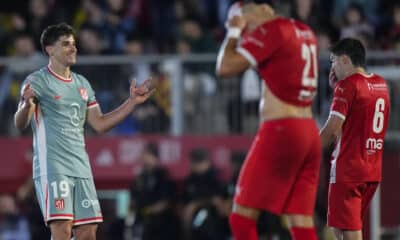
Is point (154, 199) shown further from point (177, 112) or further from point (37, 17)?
point (37, 17)

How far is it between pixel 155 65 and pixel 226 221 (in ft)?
8.02

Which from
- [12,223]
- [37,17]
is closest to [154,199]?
[12,223]

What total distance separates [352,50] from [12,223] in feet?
24.5

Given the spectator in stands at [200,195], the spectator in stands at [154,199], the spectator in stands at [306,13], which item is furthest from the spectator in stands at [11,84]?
the spectator in stands at [306,13]

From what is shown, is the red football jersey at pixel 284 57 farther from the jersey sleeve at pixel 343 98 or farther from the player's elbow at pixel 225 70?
the jersey sleeve at pixel 343 98

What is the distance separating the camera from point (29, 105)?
11562 millimetres

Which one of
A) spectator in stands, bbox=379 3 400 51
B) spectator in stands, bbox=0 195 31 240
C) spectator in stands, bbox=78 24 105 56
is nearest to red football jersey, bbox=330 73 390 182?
spectator in stands, bbox=379 3 400 51

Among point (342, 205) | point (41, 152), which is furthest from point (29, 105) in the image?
point (342, 205)

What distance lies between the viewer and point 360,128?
11.8 meters

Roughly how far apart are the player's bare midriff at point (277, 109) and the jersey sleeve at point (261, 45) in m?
0.30

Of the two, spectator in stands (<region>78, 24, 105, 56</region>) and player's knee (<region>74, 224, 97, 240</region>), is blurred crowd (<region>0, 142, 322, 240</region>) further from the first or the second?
player's knee (<region>74, 224, 97, 240</region>)

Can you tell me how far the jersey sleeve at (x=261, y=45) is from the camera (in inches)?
408

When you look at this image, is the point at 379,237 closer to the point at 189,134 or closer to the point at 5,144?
the point at 189,134

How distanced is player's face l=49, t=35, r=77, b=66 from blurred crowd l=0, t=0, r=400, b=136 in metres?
4.90
